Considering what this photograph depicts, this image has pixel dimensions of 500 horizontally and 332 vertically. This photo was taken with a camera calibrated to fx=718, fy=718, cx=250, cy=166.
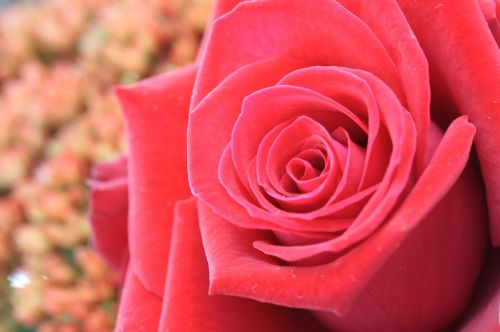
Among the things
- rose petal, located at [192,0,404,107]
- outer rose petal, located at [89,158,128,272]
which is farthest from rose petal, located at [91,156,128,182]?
rose petal, located at [192,0,404,107]

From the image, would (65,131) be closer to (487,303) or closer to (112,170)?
(112,170)

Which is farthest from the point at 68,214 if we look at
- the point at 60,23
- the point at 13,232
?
the point at 60,23

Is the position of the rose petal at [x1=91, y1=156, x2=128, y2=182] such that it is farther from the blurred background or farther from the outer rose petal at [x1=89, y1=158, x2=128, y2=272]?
the blurred background

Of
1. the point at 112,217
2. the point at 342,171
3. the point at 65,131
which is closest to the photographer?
the point at 342,171

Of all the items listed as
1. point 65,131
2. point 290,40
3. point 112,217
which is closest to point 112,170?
point 112,217

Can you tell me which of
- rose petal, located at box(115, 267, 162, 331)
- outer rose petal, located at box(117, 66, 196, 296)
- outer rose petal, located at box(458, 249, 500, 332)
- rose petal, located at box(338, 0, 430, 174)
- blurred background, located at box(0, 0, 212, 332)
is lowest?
blurred background, located at box(0, 0, 212, 332)

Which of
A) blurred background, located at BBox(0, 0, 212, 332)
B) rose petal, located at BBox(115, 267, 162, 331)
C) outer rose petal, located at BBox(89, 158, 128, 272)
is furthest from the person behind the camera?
blurred background, located at BBox(0, 0, 212, 332)
